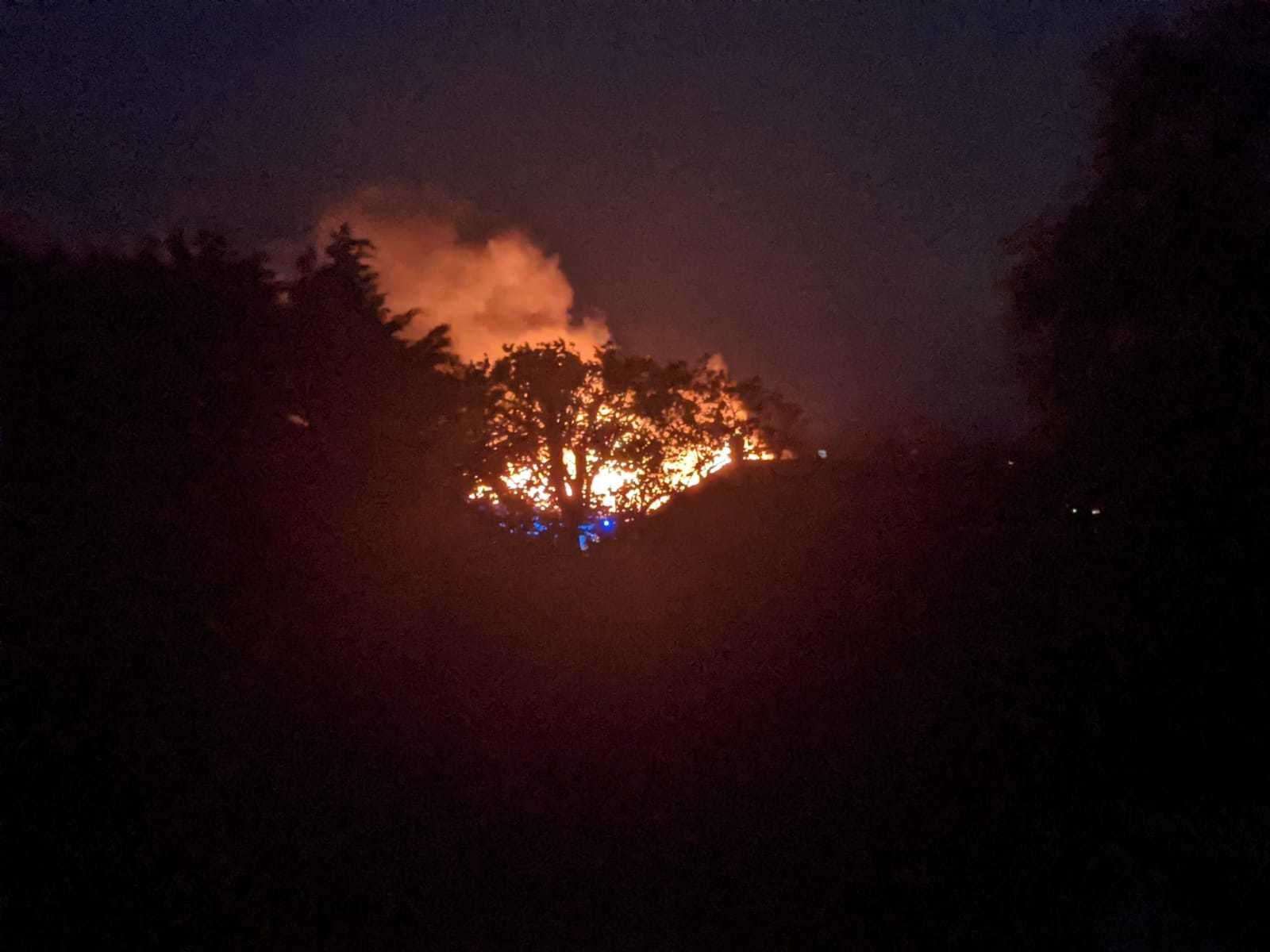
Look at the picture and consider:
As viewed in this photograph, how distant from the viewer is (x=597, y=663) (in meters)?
6.10

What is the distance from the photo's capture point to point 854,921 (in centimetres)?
455

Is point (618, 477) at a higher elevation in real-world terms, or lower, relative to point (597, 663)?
higher

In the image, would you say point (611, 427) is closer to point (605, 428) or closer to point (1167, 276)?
point (605, 428)

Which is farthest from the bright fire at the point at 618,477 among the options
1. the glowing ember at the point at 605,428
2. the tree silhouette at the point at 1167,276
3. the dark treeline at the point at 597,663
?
the dark treeline at the point at 597,663

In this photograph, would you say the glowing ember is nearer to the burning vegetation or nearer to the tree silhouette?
the burning vegetation

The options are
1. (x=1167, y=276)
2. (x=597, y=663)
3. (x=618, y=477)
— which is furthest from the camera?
(x=618, y=477)

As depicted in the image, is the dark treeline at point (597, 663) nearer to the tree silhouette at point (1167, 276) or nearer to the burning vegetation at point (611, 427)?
the tree silhouette at point (1167, 276)

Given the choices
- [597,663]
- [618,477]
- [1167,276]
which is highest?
[618,477]

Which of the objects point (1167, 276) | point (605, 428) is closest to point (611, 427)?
point (605, 428)

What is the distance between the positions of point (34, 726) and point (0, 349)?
10.2ft

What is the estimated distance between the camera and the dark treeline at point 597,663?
15.1 ft

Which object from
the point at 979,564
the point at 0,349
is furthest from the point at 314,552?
the point at 979,564

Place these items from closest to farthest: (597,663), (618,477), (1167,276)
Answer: (597,663) < (1167,276) < (618,477)

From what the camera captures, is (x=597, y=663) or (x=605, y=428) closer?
(x=597, y=663)
